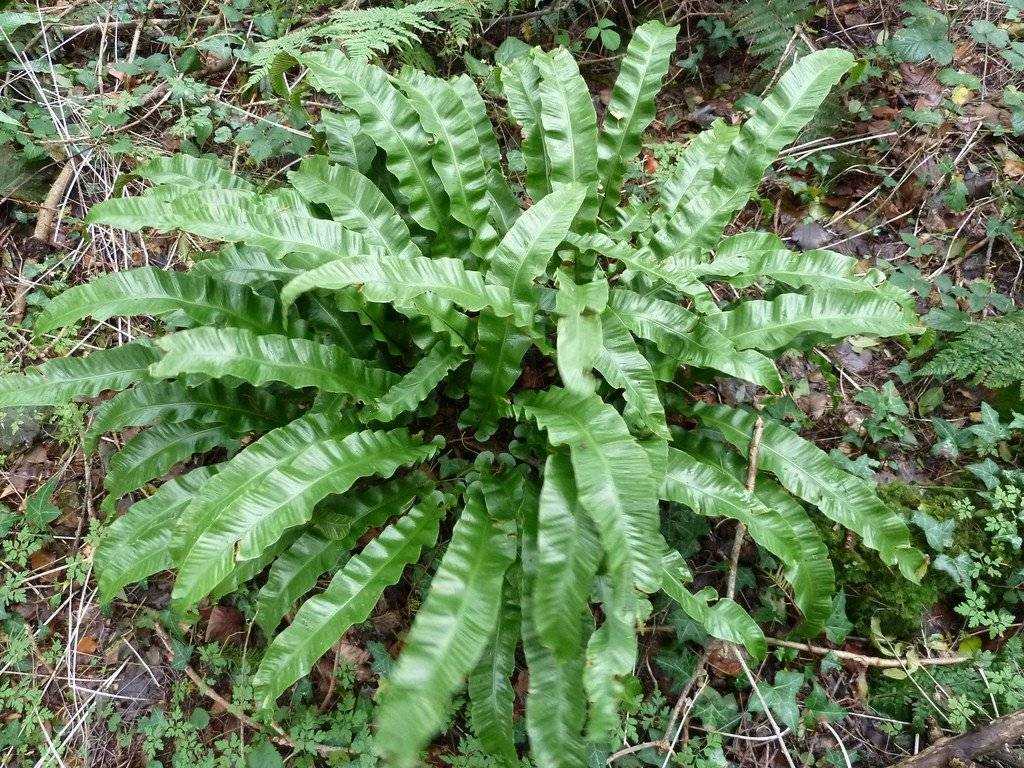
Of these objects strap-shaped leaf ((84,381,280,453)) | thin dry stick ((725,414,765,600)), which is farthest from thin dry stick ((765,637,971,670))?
strap-shaped leaf ((84,381,280,453))

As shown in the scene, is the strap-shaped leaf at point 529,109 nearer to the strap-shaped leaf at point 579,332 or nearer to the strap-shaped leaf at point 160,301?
the strap-shaped leaf at point 579,332

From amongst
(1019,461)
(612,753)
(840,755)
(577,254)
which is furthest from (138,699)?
(1019,461)

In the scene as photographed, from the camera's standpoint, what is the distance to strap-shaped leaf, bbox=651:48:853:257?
104 inches

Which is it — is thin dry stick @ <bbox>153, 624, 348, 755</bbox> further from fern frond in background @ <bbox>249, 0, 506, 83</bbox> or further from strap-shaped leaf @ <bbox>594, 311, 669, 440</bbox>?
fern frond in background @ <bbox>249, 0, 506, 83</bbox>

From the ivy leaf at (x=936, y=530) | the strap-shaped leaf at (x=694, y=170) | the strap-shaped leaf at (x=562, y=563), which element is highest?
the strap-shaped leaf at (x=694, y=170)

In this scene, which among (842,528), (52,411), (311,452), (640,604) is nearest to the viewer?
(640,604)

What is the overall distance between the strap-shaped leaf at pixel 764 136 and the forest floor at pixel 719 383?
71 centimetres

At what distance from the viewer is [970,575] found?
2740mm

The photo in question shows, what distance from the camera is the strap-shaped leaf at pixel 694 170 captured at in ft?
9.25

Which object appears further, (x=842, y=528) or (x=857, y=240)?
(x=857, y=240)

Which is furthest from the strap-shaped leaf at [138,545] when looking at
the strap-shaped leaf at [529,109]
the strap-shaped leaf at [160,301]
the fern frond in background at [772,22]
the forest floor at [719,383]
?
the fern frond in background at [772,22]

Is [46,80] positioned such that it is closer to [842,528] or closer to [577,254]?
[577,254]

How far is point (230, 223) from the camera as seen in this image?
2332 mm

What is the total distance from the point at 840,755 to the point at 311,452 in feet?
8.34
